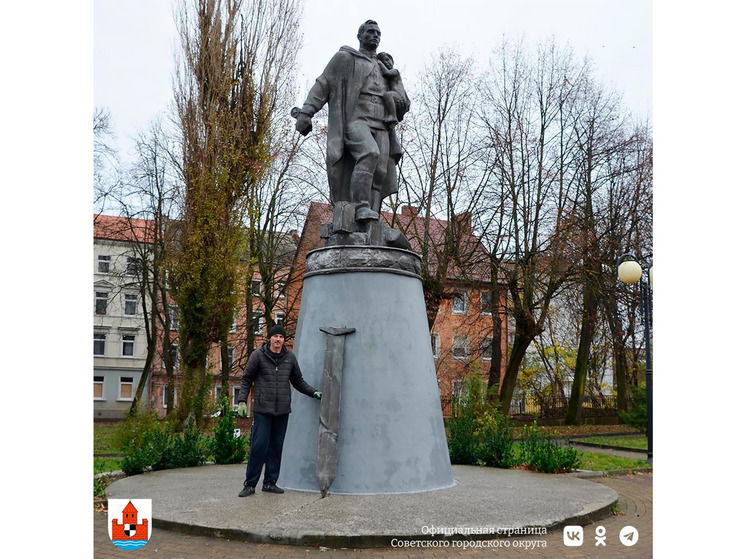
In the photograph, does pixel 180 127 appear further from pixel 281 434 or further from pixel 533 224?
pixel 281 434

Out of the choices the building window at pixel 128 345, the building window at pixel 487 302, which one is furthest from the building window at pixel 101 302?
the building window at pixel 487 302

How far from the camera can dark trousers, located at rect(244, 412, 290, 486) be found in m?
7.20

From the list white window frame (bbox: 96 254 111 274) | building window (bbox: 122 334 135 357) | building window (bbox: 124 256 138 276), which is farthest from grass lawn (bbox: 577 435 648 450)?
building window (bbox: 122 334 135 357)

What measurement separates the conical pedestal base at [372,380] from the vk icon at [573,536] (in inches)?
68.8

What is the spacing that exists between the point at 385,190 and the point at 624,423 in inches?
741

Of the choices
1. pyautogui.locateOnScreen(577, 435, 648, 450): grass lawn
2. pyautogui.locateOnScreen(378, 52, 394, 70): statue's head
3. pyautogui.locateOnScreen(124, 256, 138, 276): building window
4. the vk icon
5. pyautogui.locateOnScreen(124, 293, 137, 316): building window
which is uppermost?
pyautogui.locateOnScreen(378, 52, 394, 70): statue's head

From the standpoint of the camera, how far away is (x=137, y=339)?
137 ft

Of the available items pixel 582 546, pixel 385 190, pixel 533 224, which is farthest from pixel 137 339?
pixel 582 546

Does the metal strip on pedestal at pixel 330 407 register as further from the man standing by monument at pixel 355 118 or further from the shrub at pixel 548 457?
the shrub at pixel 548 457

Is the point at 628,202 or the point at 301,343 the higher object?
the point at 628,202

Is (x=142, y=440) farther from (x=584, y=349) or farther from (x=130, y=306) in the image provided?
(x=130, y=306)

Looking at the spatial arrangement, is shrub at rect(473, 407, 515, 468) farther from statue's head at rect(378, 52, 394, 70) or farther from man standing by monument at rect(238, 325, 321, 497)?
statue's head at rect(378, 52, 394, 70)

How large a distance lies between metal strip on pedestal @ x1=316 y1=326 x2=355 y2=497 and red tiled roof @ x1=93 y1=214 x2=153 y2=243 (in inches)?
854

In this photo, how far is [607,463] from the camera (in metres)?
13.4
